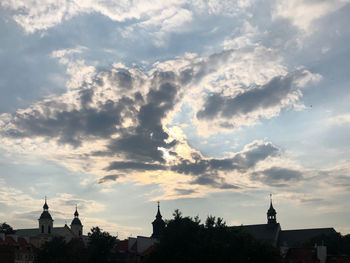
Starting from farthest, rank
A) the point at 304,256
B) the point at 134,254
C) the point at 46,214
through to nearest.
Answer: the point at 46,214
the point at 134,254
the point at 304,256

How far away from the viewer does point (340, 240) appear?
13612 centimetres

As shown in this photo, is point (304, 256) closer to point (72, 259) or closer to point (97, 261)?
point (97, 261)

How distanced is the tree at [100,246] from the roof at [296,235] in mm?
91447

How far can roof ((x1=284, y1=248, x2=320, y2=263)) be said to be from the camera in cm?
9250

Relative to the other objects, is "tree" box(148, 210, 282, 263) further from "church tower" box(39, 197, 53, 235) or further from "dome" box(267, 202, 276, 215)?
"church tower" box(39, 197, 53, 235)

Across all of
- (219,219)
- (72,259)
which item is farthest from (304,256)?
(72,259)

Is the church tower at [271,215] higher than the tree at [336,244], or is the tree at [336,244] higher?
the church tower at [271,215]

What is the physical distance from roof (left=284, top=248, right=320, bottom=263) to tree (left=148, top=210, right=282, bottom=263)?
16.9 metres

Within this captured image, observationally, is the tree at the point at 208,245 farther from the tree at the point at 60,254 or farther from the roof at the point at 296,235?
the roof at the point at 296,235

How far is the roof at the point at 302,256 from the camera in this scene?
92500 millimetres

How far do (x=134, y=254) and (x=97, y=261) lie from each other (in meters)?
21.6

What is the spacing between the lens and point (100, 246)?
334 feet

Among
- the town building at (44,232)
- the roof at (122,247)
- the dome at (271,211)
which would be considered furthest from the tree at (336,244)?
the town building at (44,232)

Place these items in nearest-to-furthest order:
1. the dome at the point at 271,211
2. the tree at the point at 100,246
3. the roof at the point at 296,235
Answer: the tree at the point at 100,246 < the roof at the point at 296,235 < the dome at the point at 271,211
